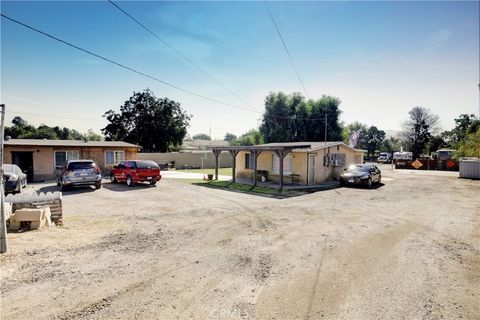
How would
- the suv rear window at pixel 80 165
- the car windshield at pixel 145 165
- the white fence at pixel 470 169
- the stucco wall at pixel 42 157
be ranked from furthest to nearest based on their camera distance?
the white fence at pixel 470 169
the stucco wall at pixel 42 157
the car windshield at pixel 145 165
the suv rear window at pixel 80 165

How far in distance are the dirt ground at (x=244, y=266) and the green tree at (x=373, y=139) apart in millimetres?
70753

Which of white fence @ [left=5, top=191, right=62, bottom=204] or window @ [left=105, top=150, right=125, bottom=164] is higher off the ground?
window @ [left=105, top=150, right=125, bottom=164]

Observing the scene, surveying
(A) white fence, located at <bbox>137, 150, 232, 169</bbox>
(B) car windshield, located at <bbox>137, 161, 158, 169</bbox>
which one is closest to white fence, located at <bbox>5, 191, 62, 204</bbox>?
(B) car windshield, located at <bbox>137, 161, 158, 169</bbox>

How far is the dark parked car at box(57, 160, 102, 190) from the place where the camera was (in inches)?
597

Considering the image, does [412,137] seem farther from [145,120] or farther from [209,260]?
[209,260]

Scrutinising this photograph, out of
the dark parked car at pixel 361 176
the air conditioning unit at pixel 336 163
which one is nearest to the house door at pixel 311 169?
the dark parked car at pixel 361 176

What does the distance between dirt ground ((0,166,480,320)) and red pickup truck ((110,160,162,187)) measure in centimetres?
719

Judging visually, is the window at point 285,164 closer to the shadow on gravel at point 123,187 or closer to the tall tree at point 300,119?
the shadow on gravel at point 123,187

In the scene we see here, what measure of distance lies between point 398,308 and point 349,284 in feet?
2.83

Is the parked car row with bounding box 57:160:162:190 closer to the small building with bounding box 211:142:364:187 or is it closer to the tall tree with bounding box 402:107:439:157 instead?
the small building with bounding box 211:142:364:187

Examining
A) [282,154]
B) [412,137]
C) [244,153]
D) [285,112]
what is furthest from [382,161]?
[282,154]

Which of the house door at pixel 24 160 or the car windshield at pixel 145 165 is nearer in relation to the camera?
the car windshield at pixel 145 165

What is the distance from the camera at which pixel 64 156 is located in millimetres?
22625

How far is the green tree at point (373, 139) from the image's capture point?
76.1m
